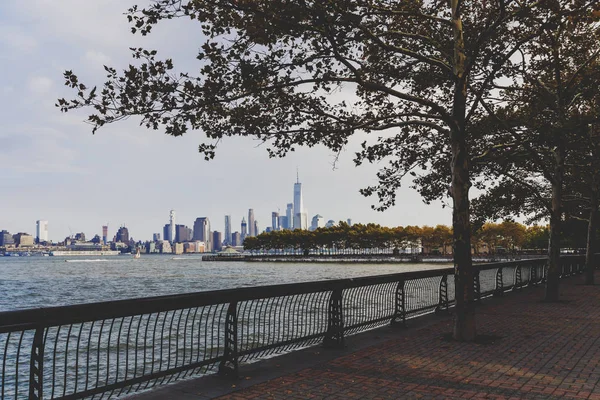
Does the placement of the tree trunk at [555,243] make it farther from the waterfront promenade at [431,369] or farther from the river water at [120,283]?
the river water at [120,283]

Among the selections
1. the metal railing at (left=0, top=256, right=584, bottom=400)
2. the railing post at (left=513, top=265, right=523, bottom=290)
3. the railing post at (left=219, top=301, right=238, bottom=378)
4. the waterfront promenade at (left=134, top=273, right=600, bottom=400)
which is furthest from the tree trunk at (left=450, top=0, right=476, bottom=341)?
the railing post at (left=513, top=265, right=523, bottom=290)

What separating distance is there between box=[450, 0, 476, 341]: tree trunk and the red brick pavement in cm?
56

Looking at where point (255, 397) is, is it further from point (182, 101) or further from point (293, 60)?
point (293, 60)

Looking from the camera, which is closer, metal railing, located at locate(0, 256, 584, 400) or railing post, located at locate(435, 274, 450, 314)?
metal railing, located at locate(0, 256, 584, 400)

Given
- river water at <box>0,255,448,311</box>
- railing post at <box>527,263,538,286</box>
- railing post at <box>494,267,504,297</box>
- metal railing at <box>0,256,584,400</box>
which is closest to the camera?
metal railing at <box>0,256,584,400</box>

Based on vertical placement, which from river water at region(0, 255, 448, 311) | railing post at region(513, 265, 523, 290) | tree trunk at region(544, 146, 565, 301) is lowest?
river water at region(0, 255, 448, 311)

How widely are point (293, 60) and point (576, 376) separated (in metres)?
7.26

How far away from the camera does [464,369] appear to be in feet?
27.6

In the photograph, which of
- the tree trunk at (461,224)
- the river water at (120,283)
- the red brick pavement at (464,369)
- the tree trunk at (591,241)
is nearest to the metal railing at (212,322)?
the red brick pavement at (464,369)

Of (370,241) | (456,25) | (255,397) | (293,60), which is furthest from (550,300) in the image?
(370,241)

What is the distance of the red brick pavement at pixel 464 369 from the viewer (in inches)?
275

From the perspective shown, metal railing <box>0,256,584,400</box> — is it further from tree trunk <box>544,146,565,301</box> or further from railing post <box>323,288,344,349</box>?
tree trunk <box>544,146,565,301</box>

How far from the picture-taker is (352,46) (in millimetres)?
12023

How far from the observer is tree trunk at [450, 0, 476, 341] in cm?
1105
